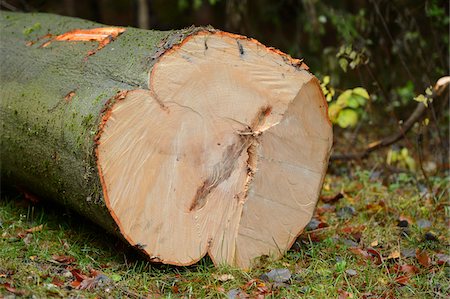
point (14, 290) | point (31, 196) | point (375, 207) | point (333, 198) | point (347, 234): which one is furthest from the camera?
point (333, 198)

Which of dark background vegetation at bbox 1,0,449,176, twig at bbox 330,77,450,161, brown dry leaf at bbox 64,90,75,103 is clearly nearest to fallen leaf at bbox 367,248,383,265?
dark background vegetation at bbox 1,0,449,176

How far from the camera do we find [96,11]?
891 centimetres

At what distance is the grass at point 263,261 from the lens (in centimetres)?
315

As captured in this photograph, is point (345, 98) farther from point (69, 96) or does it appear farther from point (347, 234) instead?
point (69, 96)

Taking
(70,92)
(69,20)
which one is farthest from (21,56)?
(70,92)

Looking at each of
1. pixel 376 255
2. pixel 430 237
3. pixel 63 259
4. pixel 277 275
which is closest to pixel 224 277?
pixel 277 275

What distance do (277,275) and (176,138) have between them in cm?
88

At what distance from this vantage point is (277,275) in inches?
134

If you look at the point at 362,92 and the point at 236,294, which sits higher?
A: the point at 362,92

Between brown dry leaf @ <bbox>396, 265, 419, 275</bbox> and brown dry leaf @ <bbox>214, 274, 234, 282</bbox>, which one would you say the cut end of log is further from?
brown dry leaf @ <bbox>396, 265, 419, 275</bbox>

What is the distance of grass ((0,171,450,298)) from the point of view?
315cm

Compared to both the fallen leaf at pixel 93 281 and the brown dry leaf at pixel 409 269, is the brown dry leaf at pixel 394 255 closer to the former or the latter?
the brown dry leaf at pixel 409 269

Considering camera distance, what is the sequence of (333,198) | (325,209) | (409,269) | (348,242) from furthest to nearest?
(333,198), (325,209), (348,242), (409,269)

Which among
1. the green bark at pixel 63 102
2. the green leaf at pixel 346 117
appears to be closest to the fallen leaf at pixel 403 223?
the green leaf at pixel 346 117
